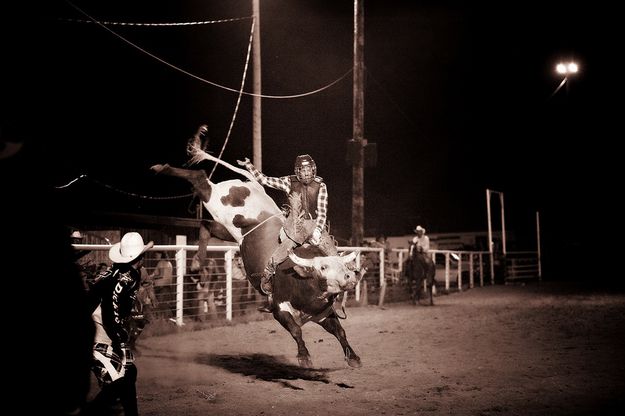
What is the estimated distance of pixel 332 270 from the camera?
21.4 ft

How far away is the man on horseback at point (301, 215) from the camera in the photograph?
6840 mm

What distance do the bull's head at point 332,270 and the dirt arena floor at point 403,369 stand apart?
115 cm

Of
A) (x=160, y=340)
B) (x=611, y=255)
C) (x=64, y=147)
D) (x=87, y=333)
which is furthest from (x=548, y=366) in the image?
(x=611, y=255)

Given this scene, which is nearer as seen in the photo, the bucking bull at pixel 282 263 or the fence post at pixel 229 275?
the bucking bull at pixel 282 263

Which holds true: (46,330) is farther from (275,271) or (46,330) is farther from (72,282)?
(275,271)

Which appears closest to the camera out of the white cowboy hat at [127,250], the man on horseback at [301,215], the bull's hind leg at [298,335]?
the white cowboy hat at [127,250]

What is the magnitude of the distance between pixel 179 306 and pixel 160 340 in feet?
4.31

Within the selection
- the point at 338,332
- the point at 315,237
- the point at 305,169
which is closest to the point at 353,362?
the point at 338,332

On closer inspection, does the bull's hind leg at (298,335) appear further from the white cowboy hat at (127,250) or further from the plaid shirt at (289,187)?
the white cowboy hat at (127,250)

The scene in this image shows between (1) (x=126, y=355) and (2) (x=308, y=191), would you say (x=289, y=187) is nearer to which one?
(2) (x=308, y=191)

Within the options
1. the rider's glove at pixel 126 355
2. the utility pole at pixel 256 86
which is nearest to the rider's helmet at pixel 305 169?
the rider's glove at pixel 126 355

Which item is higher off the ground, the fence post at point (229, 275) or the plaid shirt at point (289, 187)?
the plaid shirt at point (289, 187)

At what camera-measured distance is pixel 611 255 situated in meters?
35.2

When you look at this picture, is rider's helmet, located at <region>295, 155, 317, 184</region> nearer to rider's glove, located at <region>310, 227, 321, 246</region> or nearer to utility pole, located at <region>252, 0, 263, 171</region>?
rider's glove, located at <region>310, 227, 321, 246</region>
